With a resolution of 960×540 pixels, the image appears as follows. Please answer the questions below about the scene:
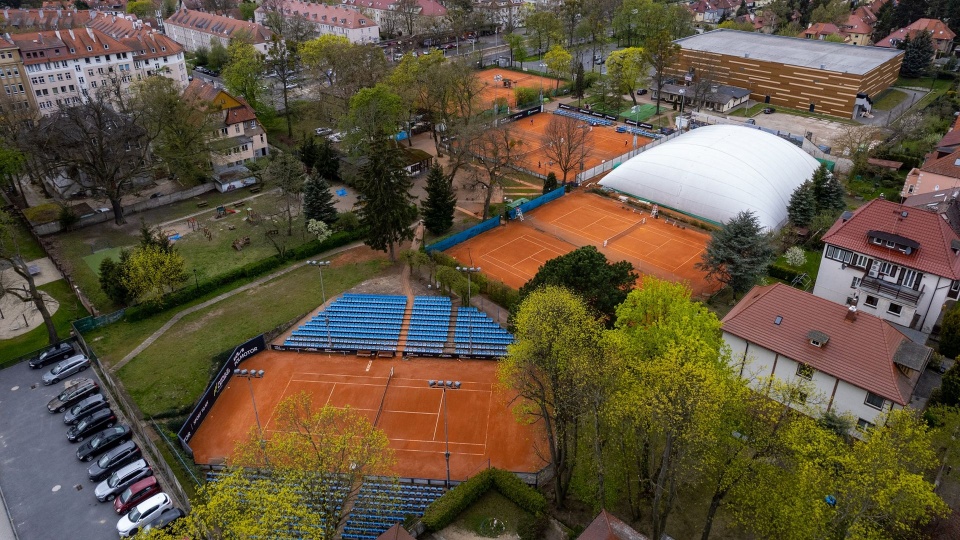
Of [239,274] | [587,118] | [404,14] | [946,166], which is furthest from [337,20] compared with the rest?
[946,166]

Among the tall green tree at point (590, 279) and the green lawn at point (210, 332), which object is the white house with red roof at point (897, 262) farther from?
the green lawn at point (210, 332)

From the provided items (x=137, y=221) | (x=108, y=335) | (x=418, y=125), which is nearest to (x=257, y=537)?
(x=108, y=335)

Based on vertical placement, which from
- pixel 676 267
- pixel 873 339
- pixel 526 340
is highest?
pixel 526 340

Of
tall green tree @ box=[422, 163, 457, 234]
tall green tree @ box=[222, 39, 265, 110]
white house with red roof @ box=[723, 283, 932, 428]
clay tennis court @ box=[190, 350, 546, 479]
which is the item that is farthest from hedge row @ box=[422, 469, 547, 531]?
tall green tree @ box=[222, 39, 265, 110]

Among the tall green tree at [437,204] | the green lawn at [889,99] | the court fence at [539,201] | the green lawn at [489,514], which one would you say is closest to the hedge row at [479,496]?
the green lawn at [489,514]

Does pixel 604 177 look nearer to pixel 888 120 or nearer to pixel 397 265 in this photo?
pixel 397 265
